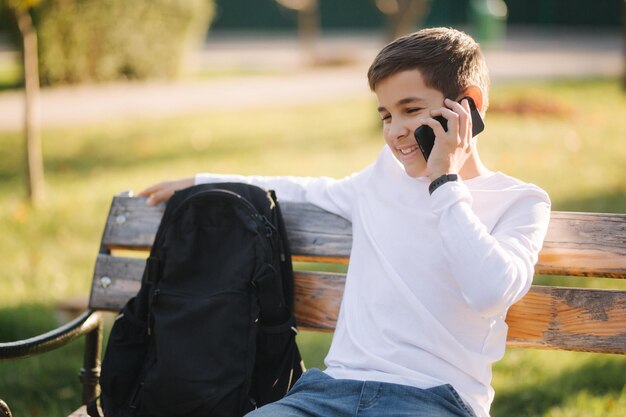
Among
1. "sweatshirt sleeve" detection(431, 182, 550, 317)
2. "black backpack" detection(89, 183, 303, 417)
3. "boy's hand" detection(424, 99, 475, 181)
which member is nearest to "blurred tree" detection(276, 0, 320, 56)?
"black backpack" detection(89, 183, 303, 417)

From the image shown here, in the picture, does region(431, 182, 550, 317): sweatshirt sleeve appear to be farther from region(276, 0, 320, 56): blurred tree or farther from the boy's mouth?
region(276, 0, 320, 56): blurred tree

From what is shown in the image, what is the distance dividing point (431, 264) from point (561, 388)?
75.1 inches

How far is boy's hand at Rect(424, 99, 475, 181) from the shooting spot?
2455mm

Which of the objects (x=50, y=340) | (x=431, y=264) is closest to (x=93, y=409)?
(x=50, y=340)

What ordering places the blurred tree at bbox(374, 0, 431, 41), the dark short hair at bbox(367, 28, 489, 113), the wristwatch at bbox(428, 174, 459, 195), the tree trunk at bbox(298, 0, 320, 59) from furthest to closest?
the tree trunk at bbox(298, 0, 320, 59), the blurred tree at bbox(374, 0, 431, 41), the dark short hair at bbox(367, 28, 489, 113), the wristwatch at bbox(428, 174, 459, 195)

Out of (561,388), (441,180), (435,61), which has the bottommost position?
(561,388)

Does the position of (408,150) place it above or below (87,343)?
above

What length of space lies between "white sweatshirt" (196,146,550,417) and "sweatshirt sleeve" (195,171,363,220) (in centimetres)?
30

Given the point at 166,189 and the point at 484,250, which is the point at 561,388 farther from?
the point at 166,189

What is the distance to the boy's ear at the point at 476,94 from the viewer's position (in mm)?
2598

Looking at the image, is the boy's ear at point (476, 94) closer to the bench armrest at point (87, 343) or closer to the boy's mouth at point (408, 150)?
the boy's mouth at point (408, 150)

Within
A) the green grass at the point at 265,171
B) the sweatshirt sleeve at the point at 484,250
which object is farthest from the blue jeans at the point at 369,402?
the green grass at the point at 265,171

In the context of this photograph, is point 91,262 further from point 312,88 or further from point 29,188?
point 312,88

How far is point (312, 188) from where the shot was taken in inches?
125
